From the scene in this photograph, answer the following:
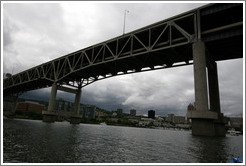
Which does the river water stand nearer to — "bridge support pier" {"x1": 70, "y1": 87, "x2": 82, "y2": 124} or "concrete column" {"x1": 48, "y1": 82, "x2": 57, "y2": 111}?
"concrete column" {"x1": 48, "y1": 82, "x2": 57, "y2": 111}

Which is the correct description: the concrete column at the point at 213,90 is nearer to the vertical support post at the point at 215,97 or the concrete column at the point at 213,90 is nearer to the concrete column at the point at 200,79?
the vertical support post at the point at 215,97

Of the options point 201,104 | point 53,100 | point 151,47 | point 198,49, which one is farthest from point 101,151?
point 53,100

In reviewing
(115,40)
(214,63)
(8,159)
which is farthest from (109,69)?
(8,159)

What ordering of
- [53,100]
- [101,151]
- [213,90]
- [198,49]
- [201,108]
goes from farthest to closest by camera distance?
[53,100]
[213,90]
[198,49]
[201,108]
[101,151]

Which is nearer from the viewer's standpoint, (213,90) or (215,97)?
(215,97)

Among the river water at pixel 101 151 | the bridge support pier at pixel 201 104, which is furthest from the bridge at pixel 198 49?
the river water at pixel 101 151

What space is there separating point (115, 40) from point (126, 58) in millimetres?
6829

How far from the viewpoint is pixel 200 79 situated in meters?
27.9

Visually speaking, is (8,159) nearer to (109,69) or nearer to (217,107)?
(217,107)

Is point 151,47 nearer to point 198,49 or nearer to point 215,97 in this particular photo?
point 198,49

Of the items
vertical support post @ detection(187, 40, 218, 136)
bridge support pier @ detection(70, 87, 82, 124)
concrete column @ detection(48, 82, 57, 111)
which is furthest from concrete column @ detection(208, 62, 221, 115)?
concrete column @ detection(48, 82, 57, 111)

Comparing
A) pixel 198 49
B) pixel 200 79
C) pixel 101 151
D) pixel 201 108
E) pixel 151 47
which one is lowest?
pixel 101 151

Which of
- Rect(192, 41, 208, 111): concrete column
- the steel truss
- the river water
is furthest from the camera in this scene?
the steel truss

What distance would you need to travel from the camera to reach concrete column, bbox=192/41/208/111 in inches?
1056
